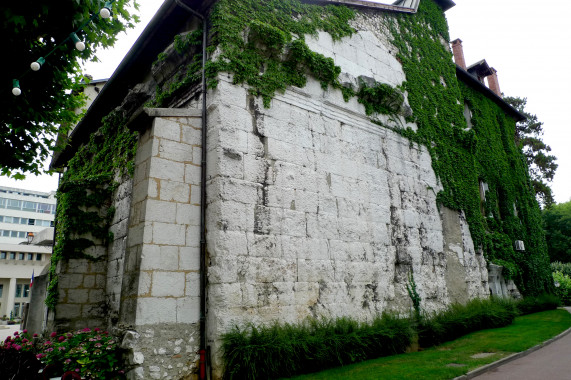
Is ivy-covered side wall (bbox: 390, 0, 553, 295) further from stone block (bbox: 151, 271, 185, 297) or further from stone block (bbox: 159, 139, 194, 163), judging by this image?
stone block (bbox: 151, 271, 185, 297)

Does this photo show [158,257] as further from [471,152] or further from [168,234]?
[471,152]

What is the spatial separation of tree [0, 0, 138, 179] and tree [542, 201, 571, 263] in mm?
34814

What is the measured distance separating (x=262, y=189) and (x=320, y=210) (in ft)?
4.14

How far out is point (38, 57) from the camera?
6336 millimetres

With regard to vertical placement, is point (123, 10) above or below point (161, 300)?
above

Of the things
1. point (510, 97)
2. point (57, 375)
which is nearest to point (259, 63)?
point (57, 375)

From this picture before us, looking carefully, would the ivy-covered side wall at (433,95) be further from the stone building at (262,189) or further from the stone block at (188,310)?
the stone block at (188,310)

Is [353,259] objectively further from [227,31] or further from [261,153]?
[227,31]

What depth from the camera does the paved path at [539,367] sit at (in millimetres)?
5117

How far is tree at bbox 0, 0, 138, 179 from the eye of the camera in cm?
568

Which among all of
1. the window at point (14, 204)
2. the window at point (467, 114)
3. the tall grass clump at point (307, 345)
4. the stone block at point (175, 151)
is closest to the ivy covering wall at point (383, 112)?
the window at point (467, 114)

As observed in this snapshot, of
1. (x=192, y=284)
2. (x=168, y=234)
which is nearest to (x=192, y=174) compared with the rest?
(x=168, y=234)

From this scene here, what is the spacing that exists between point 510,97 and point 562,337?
869 inches

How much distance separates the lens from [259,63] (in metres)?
6.84
